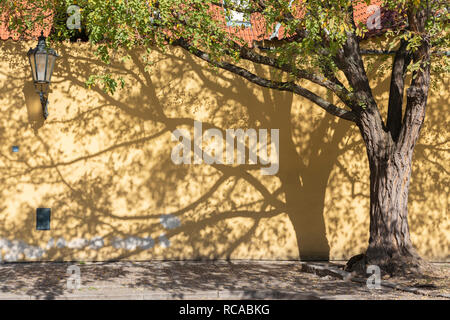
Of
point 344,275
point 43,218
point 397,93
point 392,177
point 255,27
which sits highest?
point 255,27

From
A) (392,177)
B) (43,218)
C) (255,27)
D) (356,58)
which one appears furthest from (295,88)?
(43,218)

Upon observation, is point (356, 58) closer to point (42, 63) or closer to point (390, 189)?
→ point (390, 189)

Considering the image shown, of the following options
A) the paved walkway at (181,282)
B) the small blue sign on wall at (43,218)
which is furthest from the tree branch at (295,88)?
the small blue sign on wall at (43,218)

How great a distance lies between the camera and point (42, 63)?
9.31 m

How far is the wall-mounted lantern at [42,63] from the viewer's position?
9281 mm

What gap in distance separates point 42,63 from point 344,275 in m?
5.98

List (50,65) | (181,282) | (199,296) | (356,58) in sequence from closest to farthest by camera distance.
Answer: (199,296) → (181,282) → (356,58) → (50,65)

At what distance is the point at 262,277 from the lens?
8.73 metres

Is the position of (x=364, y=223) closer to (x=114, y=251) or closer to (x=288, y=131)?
(x=288, y=131)

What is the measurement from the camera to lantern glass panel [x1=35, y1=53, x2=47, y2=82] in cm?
927

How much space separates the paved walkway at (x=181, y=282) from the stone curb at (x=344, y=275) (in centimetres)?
9

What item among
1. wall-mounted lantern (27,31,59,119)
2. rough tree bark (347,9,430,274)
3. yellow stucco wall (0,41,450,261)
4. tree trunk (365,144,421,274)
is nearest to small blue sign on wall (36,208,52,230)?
yellow stucco wall (0,41,450,261)

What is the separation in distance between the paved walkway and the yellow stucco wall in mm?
493

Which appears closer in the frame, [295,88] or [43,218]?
[295,88]
